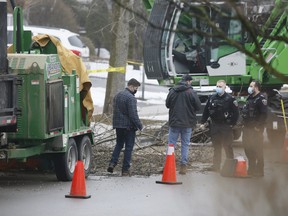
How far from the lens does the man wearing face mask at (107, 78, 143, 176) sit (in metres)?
14.6

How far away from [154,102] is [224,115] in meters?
18.8

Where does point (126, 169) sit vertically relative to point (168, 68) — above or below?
below

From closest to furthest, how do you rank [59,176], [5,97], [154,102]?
[5,97] < [59,176] < [154,102]

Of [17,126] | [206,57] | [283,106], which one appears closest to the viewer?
[17,126]

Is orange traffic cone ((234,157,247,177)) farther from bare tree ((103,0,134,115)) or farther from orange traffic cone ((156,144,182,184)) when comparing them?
bare tree ((103,0,134,115))

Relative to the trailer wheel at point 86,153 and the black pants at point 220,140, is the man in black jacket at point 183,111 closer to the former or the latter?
the black pants at point 220,140

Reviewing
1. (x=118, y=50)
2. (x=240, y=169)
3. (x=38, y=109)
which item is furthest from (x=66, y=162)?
(x=118, y=50)

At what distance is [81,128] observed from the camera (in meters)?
14.4

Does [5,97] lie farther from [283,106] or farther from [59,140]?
[283,106]

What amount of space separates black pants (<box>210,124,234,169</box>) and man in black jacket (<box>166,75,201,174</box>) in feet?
1.51

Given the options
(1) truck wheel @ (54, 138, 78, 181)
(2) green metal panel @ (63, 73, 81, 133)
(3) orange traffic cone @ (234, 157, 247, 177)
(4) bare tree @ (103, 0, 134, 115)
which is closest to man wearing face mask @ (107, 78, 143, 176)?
(2) green metal panel @ (63, 73, 81, 133)

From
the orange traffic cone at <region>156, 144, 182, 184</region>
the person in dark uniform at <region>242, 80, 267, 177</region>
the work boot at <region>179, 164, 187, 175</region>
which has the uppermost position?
the person in dark uniform at <region>242, 80, 267, 177</region>

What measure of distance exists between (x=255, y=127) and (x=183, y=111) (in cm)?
133

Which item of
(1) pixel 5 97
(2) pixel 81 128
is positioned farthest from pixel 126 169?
(1) pixel 5 97
